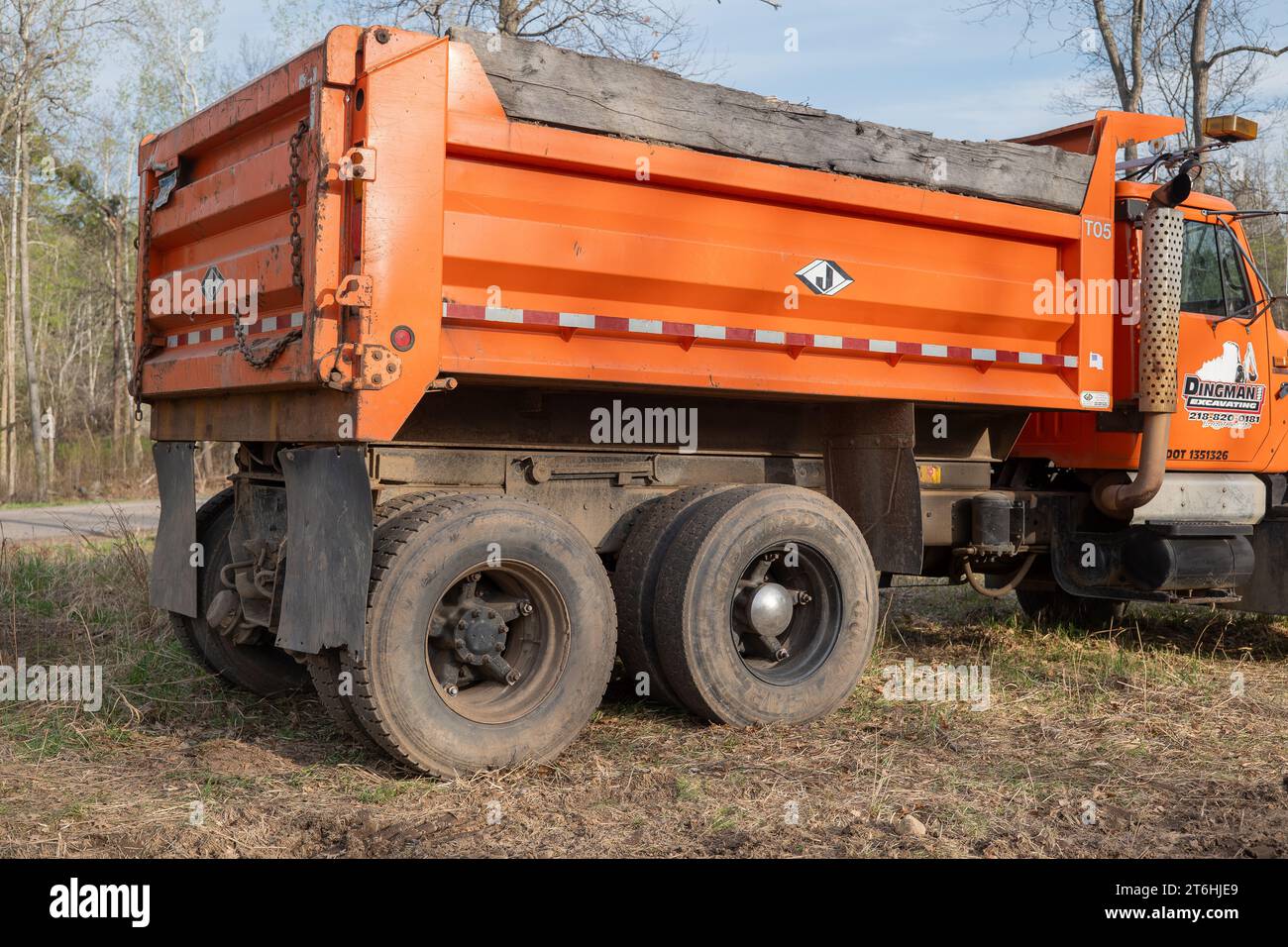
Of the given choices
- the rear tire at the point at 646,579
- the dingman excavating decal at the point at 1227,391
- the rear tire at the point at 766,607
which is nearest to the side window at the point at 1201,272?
the dingman excavating decal at the point at 1227,391

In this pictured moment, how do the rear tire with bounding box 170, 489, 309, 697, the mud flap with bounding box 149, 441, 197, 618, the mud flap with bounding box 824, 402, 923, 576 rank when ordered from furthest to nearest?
the mud flap with bounding box 824, 402, 923, 576 < the rear tire with bounding box 170, 489, 309, 697 < the mud flap with bounding box 149, 441, 197, 618

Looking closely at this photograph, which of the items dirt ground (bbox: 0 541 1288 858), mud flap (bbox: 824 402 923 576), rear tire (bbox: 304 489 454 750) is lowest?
dirt ground (bbox: 0 541 1288 858)

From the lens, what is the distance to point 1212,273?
6777 mm

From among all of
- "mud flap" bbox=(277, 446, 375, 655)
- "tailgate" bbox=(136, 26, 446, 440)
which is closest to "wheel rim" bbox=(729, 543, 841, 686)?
"mud flap" bbox=(277, 446, 375, 655)

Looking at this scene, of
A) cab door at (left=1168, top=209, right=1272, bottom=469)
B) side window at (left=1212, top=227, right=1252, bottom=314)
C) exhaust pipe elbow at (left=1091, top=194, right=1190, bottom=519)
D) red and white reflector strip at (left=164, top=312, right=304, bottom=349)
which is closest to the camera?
red and white reflector strip at (left=164, top=312, right=304, bottom=349)

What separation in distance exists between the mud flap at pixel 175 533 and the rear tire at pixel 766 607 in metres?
2.13

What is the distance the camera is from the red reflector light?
4090 mm

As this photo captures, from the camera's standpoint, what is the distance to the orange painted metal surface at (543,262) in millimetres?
4105

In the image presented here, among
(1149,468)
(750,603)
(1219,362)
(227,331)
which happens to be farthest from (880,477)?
(227,331)

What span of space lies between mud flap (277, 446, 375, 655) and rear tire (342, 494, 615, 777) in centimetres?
8

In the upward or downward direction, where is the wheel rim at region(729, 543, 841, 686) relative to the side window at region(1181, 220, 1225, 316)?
downward

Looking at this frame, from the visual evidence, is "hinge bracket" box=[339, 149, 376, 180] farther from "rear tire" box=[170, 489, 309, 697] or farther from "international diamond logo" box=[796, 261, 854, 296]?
"rear tire" box=[170, 489, 309, 697]
